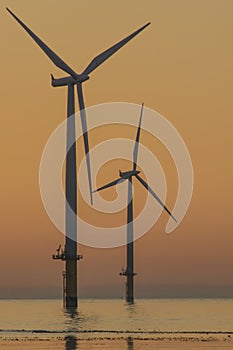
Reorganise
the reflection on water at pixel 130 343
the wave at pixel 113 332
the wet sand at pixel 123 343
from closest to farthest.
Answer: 1. the reflection on water at pixel 130 343
2. the wet sand at pixel 123 343
3. the wave at pixel 113 332

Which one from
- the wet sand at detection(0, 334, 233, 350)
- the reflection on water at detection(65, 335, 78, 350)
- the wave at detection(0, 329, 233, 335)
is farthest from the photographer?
the wave at detection(0, 329, 233, 335)

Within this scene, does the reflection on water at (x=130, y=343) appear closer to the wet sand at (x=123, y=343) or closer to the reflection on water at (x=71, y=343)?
the wet sand at (x=123, y=343)

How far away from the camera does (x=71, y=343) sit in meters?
139

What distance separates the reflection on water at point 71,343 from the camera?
433 ft

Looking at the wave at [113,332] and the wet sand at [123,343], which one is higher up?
the wave at [113,332]

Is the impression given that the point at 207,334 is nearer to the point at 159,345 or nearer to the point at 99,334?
the point at 99,334

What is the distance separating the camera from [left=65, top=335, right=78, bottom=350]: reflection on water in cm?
13188

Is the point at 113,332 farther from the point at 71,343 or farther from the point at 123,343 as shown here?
the point at 71,343

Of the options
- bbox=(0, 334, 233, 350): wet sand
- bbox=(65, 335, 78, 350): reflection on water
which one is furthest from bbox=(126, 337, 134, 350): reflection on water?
bbox=(65, 335, 78, 350): reflection on water

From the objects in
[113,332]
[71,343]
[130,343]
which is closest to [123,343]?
[130,343]

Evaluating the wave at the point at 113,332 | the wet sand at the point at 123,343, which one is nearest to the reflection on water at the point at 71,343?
the wet sand at the point at 123,343

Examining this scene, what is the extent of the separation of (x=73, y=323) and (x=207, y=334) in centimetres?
3261

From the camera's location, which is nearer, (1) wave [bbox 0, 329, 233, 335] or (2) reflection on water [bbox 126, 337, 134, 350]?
(2) reflection on water [bbox 126, 337, 134, 350]

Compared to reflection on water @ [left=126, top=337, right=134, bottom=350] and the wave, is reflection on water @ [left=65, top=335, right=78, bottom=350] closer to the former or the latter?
reflection on water @ [left=126, top=337, right=134, bottom=350]
